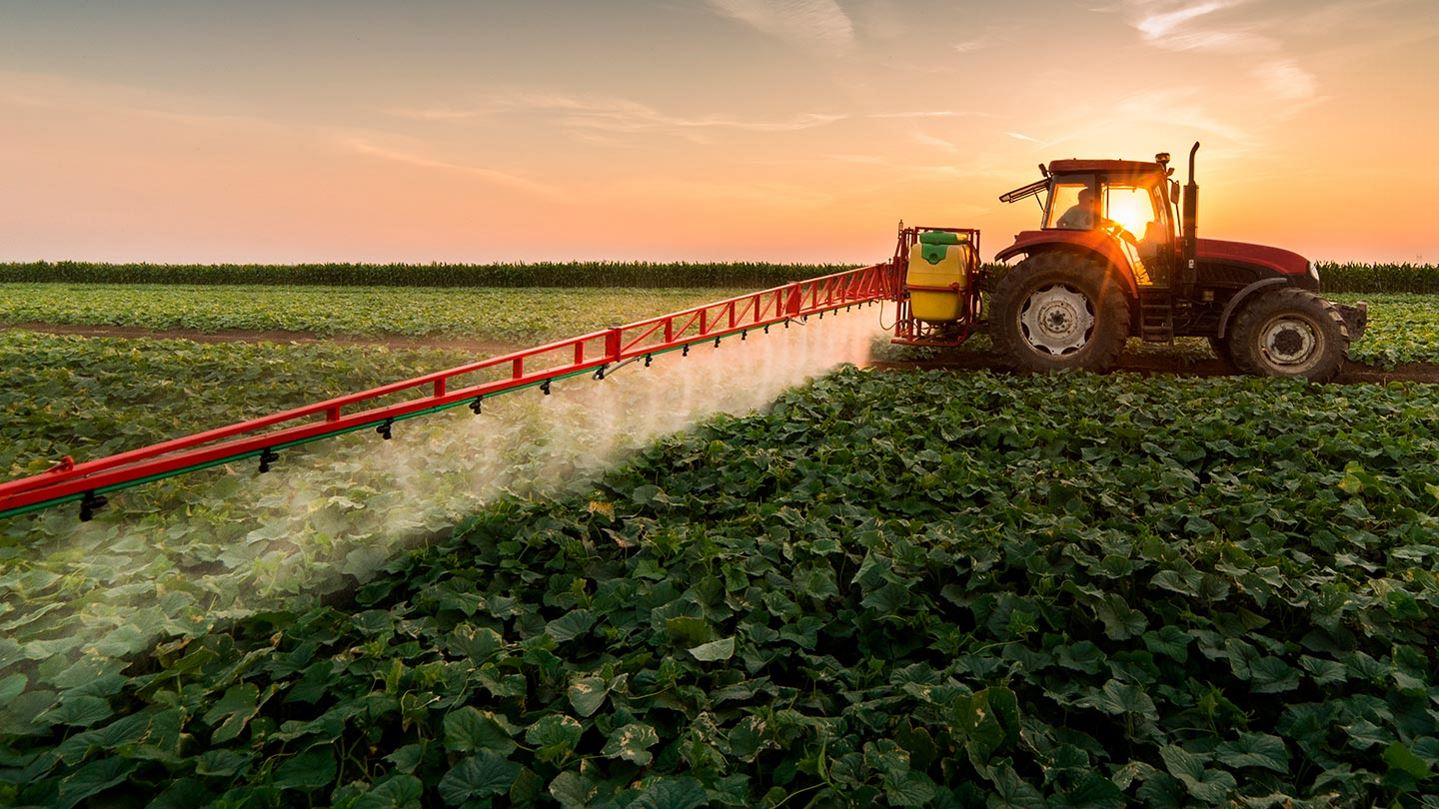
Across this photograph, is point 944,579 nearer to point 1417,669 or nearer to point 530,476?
point 1417,669

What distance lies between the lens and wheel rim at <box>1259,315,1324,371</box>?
Answer: 912cm

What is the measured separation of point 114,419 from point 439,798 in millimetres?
6780

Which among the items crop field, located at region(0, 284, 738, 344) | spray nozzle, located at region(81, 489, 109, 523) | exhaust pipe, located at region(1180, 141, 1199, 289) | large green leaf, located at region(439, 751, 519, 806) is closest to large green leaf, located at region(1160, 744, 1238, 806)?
large green leaf, located at region(439, 751, 519, 806)

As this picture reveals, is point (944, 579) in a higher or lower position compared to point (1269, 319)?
lower

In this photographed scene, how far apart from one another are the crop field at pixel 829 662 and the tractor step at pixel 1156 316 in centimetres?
361

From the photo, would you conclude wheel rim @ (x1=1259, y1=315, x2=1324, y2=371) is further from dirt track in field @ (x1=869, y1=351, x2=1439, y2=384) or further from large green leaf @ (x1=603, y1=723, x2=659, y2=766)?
large green leaf @ (x1=603, y1=723, x2=659, y2=766)

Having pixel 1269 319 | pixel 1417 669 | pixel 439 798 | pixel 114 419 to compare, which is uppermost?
pixel 1269 319

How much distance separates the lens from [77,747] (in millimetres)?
2865

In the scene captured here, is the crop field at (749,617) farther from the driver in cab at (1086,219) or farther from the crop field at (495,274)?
the crop field at (495,274)

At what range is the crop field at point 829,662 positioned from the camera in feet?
8.84

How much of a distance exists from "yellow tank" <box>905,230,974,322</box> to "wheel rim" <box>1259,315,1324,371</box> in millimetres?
3356

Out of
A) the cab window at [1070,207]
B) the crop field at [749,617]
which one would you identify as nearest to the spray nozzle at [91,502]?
the crop field at [749,617]

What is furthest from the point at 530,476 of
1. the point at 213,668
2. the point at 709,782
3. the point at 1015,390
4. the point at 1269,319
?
the point at 1269,319

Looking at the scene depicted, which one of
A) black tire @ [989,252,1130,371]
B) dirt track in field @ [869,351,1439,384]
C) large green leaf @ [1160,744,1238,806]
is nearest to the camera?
large green leaf @ [1160,744,1238,806]
